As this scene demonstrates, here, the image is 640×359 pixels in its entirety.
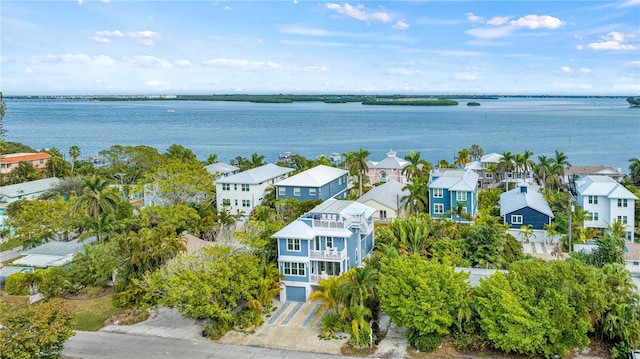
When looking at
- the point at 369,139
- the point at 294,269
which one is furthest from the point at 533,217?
the point at 369,139

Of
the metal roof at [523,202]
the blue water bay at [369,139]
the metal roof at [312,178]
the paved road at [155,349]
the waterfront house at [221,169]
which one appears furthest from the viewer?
the blue water bay at [369,139]

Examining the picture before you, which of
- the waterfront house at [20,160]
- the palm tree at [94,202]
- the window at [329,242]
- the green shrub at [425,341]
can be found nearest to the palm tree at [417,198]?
the window at [329,242]

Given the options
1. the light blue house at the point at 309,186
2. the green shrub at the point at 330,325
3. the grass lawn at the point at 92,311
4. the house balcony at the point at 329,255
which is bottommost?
the grass lawn at the point at 92,311

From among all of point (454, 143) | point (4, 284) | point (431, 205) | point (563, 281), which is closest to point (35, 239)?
point (4, 284)

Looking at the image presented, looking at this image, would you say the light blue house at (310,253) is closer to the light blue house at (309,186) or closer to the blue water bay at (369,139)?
the light blue house at (309,186)

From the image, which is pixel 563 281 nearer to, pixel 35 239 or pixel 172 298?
pixel 172 298

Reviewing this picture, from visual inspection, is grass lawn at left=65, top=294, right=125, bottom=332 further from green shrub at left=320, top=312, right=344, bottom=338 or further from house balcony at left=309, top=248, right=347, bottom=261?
green shrub at left=320, top=312, right=344, bottom=338

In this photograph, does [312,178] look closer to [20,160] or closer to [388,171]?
[388,171]
